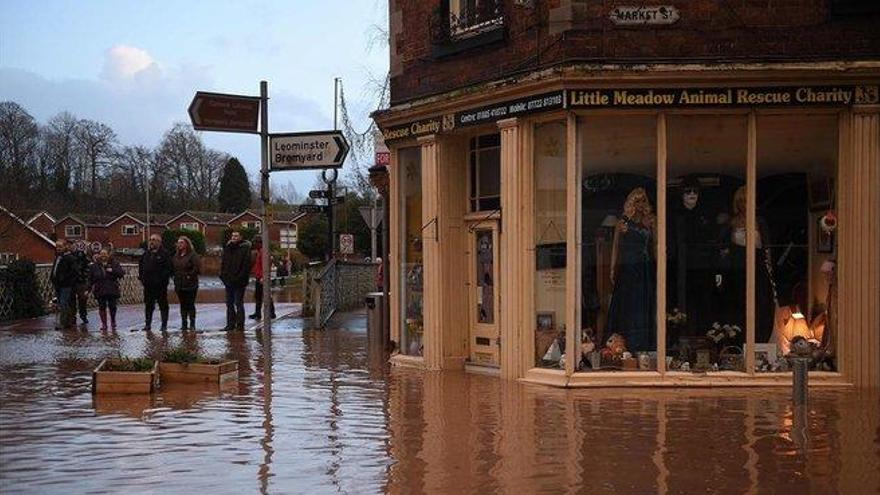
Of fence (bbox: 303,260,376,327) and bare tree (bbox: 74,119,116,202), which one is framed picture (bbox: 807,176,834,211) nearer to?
fence (bbox: 303,260,376,327)

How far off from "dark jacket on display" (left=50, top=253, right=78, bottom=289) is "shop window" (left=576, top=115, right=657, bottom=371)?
12023 millimetres

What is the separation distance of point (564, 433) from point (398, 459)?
181 centimetres

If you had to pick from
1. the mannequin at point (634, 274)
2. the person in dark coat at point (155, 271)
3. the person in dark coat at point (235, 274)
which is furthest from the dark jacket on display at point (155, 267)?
the mannequin at point (634, 274)

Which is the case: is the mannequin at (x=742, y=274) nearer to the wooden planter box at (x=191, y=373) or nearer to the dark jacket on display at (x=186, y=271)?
the wooden planter box at (x=191, y=373)

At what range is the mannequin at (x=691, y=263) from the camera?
40.7 feet

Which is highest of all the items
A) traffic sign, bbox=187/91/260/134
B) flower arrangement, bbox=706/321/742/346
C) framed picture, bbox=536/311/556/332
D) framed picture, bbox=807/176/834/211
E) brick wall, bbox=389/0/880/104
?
brick wall, bbox=389/0/880/104

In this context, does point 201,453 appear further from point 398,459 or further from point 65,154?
point 65,154

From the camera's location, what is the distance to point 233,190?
109562mm

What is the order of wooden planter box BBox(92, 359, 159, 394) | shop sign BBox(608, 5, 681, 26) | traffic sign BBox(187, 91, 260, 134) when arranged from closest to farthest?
traffic sign BBox(187, 91, 260, 134), wooden planter box BBox(92, 359, 159, 394), shop sign BBox(608, 5, 681, 26)

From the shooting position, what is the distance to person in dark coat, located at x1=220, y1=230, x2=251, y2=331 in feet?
64.4

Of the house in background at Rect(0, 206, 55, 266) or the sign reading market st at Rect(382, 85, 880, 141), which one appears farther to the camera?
the house in background at Rect(0, 206, 55, 266)

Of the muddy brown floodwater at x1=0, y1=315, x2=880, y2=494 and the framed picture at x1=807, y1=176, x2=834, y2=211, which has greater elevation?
the framed picture at x1=807, y1=176, x2=834, y2=211

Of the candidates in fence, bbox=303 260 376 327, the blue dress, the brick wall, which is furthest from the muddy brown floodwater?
fence, bbox=303 260 376 327

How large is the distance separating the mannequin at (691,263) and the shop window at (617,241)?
249mm
